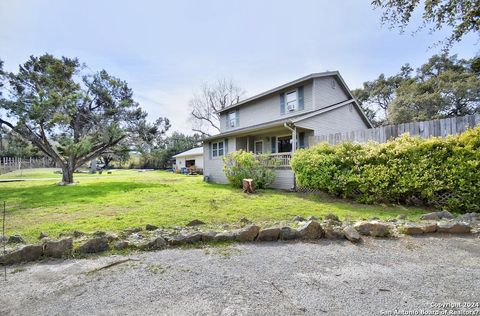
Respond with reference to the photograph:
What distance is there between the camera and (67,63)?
1620cm

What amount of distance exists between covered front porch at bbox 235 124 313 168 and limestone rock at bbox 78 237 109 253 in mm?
9673

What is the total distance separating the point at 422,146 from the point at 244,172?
23.1 ft

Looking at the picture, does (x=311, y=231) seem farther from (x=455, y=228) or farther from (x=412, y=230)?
(x=455, y=228)

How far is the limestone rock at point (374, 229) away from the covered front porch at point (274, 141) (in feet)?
26.4

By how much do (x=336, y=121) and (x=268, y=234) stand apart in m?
11.8

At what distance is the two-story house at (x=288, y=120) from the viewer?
480 inches

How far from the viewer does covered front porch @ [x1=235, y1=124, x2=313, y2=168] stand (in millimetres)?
13138

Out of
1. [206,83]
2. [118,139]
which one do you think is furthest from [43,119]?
[206,83]

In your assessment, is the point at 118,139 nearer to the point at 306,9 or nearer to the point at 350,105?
the point at 306,9

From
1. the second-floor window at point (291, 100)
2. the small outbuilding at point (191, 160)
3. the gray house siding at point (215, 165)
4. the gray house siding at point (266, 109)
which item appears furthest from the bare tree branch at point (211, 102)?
the second-floor window at point (291, 100)

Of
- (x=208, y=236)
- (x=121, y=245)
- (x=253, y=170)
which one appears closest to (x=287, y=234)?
(x=208, y=236)

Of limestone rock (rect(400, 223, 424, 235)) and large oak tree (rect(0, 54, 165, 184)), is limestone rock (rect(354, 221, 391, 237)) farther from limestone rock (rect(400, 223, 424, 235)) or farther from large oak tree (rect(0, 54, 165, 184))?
large oak tree (rect(0, 54, 165, 184))

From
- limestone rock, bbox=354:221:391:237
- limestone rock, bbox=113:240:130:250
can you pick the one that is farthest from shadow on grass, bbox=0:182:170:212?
limestone rock, bbox=354:221:391:237

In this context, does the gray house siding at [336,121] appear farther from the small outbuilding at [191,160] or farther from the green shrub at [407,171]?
the small outbuilding at [191,160]
